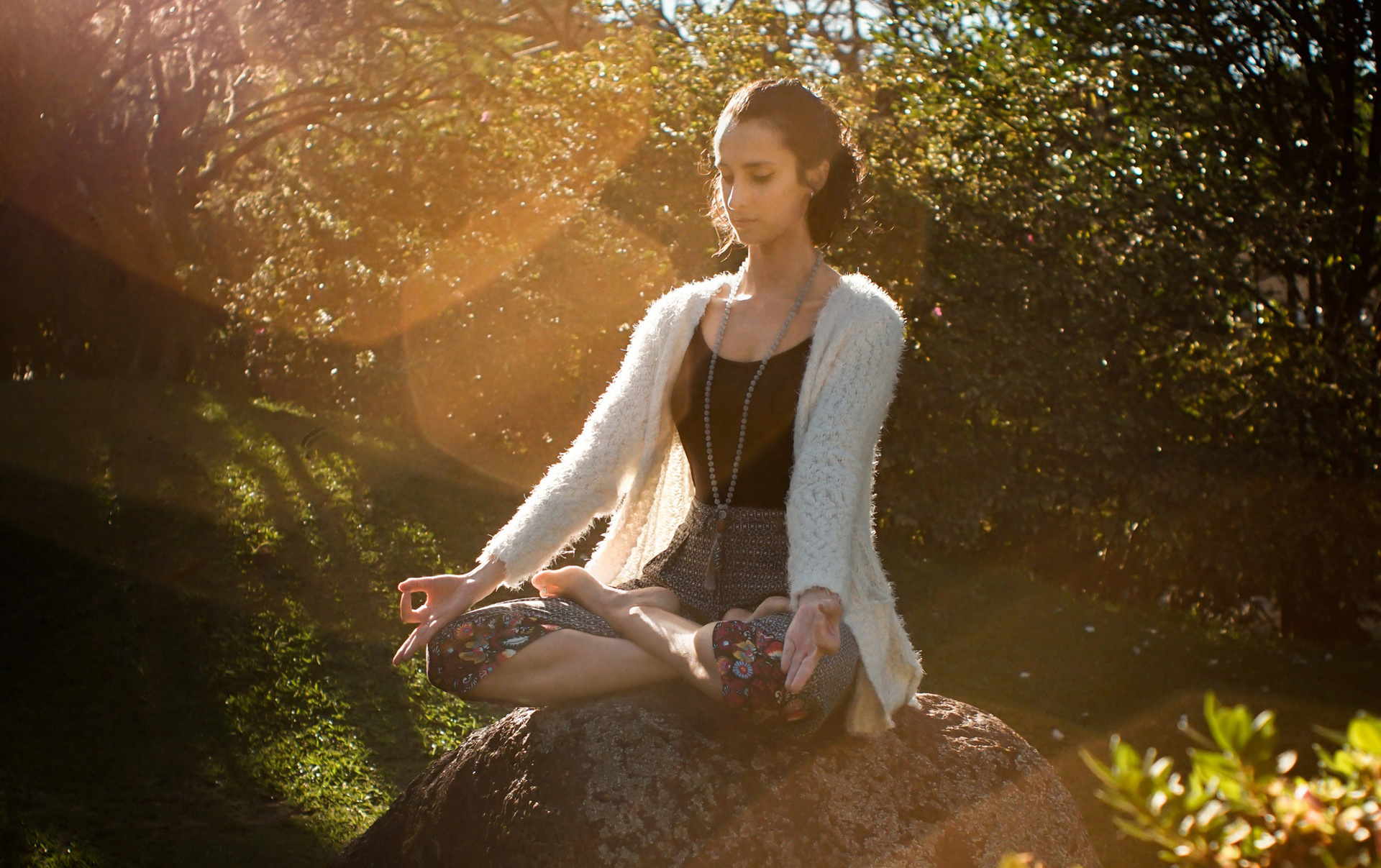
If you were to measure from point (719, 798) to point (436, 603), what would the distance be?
3.00 feet

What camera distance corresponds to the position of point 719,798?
3.27 meters

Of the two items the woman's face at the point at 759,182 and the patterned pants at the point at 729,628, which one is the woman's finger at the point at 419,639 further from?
the woman's face at the point at 759,182

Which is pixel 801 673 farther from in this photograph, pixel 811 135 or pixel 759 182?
pixel 811 135

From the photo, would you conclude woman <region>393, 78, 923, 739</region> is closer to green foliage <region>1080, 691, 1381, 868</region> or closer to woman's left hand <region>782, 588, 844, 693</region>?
woman's left hand <region>782, 588, 844, 693</region>

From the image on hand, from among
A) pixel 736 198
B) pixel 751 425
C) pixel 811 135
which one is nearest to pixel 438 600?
pixel 751 425

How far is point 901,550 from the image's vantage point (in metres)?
8.53

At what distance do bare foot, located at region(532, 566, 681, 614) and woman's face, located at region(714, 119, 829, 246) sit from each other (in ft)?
3.56

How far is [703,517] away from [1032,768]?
1.22m

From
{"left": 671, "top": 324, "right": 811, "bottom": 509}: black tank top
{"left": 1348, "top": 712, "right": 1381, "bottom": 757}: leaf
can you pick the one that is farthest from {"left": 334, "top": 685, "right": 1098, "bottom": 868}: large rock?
{"left": 1348, "top": 712, "right": 1381, "bottom": 757}: leaf

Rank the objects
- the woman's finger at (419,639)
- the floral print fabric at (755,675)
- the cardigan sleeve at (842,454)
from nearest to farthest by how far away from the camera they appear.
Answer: the floral print fabric at (755,675) < the cardigan sleeve at (842,454) < the woman's finger at (419,639)

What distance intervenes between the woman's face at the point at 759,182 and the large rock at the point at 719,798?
1.37 metres

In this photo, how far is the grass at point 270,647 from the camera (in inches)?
210

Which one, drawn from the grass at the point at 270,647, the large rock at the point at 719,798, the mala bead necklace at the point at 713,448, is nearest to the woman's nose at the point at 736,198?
the mala bead necklace at the point at 713,448

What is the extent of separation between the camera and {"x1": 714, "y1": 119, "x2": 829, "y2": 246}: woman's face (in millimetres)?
3527
